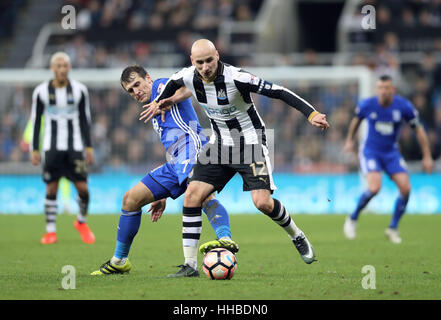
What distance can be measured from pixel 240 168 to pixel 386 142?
5.35 m

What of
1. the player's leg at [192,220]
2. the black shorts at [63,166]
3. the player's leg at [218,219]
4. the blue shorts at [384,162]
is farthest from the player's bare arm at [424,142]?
the player's leg at [192,220]

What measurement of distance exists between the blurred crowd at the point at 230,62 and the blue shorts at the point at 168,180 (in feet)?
32.6

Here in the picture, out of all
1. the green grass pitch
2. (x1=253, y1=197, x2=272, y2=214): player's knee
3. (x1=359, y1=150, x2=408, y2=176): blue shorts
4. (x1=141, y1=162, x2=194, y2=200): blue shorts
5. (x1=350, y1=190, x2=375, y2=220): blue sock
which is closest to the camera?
the green grass pitch

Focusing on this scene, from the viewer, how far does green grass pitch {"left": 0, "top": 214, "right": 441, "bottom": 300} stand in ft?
20.6

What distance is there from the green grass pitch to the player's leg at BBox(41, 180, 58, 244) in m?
0.20

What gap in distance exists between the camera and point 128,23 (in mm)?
24031

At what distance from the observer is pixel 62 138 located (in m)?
11.6

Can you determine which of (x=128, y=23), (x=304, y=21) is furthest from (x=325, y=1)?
(x=128, y=23)

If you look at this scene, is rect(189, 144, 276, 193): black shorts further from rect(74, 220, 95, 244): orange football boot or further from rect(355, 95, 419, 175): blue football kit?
rect(355, 95, 419, 175): blue football kit

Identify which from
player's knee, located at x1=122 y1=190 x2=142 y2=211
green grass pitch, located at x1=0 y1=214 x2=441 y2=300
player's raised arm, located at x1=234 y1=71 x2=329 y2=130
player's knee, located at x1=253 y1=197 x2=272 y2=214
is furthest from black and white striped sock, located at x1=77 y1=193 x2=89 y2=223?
player's raised arm, located at x1=234 y1=71 x2=329 y2=130

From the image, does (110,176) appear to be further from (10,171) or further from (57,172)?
(57,172)

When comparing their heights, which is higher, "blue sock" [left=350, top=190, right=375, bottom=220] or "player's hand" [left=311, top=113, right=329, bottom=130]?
"blue sock" [left=350, top=190, right=375, bottom=220]

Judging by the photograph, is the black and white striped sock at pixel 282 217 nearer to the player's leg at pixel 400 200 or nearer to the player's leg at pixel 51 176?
the player's leg at pixel 400 200
